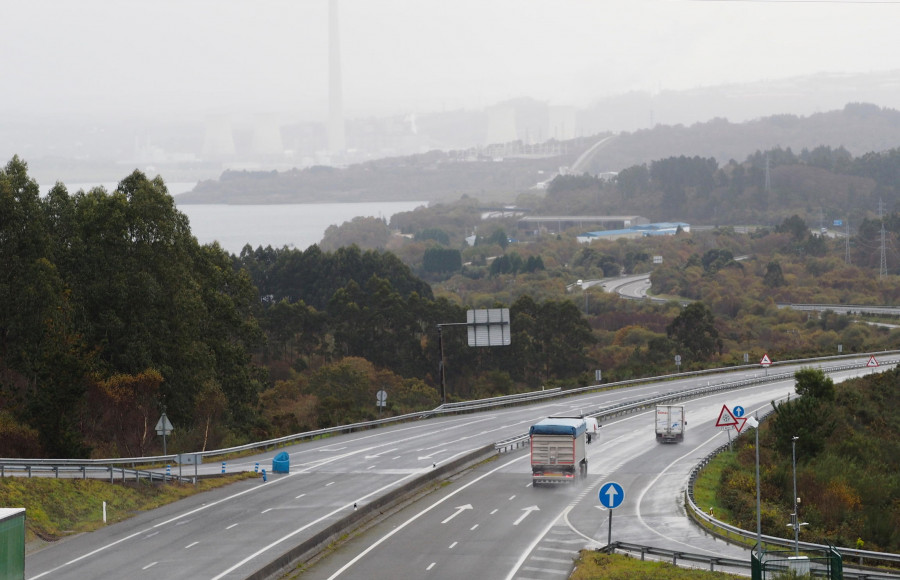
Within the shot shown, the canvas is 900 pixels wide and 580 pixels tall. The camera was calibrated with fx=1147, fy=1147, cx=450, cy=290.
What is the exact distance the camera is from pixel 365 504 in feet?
146

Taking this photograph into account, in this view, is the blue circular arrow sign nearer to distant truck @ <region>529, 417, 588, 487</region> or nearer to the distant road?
distant truck @ <region>529, 417, 588, 487</region>

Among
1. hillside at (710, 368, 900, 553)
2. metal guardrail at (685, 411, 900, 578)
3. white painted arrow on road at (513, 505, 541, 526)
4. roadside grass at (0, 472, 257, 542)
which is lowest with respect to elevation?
hillside at (710, 368, 900, 553)

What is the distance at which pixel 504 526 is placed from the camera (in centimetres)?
4234

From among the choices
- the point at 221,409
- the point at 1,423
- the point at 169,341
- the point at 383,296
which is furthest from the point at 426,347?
the point at 1,423

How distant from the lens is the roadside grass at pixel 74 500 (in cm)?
3975

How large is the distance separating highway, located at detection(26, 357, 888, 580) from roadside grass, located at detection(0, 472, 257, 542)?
0.87m

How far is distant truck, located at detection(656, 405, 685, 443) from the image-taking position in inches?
2596

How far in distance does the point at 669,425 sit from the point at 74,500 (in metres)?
35.3

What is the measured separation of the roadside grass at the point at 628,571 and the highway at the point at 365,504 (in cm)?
226

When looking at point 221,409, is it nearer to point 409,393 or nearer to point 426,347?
point 409,393

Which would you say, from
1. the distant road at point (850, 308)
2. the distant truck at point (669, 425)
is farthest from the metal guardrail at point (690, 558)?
the distant road at point (850, 308)

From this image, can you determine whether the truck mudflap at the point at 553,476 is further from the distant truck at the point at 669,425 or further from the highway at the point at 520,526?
the distant truck at the point at 669,425

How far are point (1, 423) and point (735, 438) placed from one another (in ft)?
130

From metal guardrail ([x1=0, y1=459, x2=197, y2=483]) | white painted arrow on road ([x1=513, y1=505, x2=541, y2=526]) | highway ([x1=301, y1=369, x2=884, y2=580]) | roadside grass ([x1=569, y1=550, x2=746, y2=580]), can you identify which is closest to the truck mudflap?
highway ([x1=301, y1=369, x2=884, y2=580])
